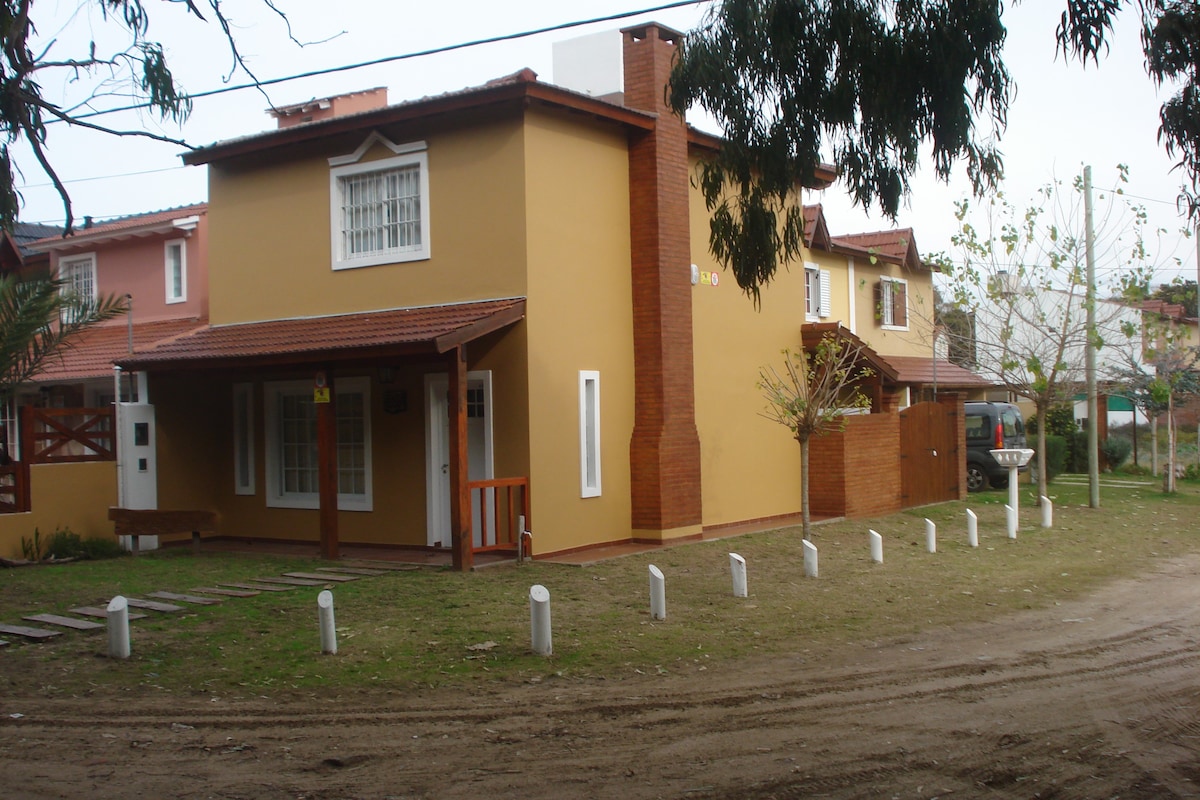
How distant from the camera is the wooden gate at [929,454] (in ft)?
70.8

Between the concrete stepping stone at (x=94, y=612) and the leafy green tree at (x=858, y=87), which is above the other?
the leafy green tree at (x=858, y=87)

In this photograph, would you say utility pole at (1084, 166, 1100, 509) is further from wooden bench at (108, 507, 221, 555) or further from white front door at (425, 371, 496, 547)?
wooden bench at (108, 507, 221, 555)

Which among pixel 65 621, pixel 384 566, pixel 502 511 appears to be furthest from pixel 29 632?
pixel 502 511

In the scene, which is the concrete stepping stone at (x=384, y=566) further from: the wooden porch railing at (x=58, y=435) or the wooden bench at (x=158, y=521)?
the wooden porch railing at (x=58, y=435)

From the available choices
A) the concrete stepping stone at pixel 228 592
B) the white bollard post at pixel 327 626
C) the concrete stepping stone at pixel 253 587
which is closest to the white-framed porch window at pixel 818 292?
the concrete stepping stone at pixel 253 587

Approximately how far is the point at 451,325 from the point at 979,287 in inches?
466

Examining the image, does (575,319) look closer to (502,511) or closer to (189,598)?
(502,511)

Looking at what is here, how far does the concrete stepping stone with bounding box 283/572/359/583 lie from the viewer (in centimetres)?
1292

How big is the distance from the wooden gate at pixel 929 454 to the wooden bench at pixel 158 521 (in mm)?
12416

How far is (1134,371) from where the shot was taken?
86.2ft

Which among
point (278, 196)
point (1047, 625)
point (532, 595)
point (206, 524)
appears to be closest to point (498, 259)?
point (278, 196)

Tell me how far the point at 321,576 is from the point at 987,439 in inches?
735

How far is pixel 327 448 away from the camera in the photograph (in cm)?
1438

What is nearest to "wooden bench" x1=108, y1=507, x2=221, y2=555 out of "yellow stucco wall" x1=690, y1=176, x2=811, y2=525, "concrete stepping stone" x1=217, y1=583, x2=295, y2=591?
"concrete stepping stone" x1=217, y1=583, x2=295, y2=591
